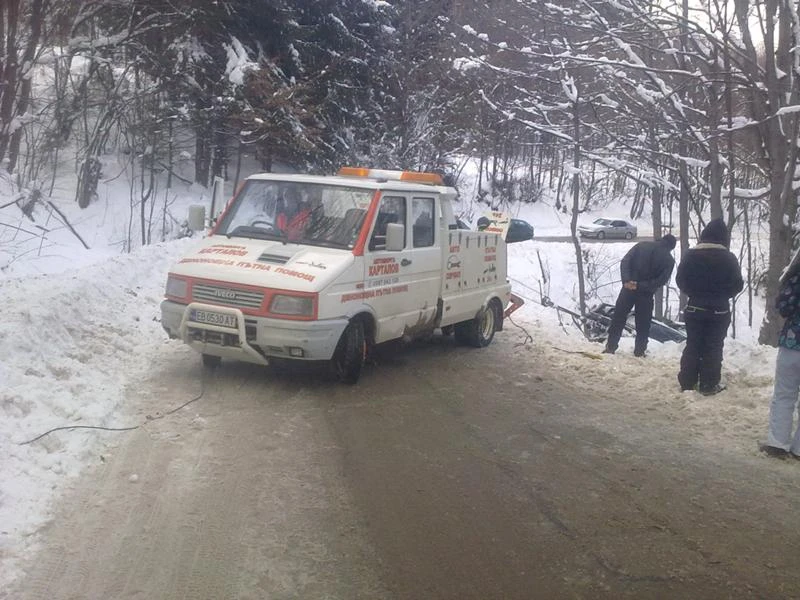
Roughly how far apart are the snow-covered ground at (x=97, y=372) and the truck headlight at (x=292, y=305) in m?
1.64

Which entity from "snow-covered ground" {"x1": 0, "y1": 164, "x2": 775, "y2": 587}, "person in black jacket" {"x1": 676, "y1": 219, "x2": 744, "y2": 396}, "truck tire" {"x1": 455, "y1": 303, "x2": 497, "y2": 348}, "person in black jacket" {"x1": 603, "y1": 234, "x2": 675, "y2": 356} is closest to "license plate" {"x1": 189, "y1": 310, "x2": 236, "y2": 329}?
"snow-covered ground" {"x1": 0, "y1": 164, "x2": 775, "y2": 587}

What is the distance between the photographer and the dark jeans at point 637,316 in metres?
11.2

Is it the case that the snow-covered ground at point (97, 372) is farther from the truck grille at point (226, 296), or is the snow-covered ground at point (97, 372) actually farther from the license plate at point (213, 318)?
the truck grille at point (226, 296)

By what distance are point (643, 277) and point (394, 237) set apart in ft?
14.2

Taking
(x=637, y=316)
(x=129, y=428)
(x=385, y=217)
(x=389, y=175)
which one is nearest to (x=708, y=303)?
(x=637, y=316)

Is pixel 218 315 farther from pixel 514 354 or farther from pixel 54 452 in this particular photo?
pixel 514 354

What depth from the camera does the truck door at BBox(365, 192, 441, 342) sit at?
28.6 ft

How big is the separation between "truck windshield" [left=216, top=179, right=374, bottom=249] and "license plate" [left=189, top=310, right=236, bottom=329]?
1.19 meters

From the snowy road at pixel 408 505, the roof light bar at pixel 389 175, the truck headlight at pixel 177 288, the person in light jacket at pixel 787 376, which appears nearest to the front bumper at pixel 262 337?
the truck headlight at pixel 177 288

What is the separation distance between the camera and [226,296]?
795cm

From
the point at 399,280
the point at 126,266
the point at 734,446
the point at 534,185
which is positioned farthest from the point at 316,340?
the point at 534,185

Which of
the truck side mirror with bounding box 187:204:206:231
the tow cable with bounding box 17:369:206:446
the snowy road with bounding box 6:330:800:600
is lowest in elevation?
the snowy road with bounding box 6:330:800:600

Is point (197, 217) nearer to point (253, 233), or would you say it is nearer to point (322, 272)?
point (253, 233)

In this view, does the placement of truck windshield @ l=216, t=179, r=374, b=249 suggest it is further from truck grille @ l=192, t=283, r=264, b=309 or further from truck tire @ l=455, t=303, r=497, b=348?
truck tire @ l=455, t=303, r=497, b=348
